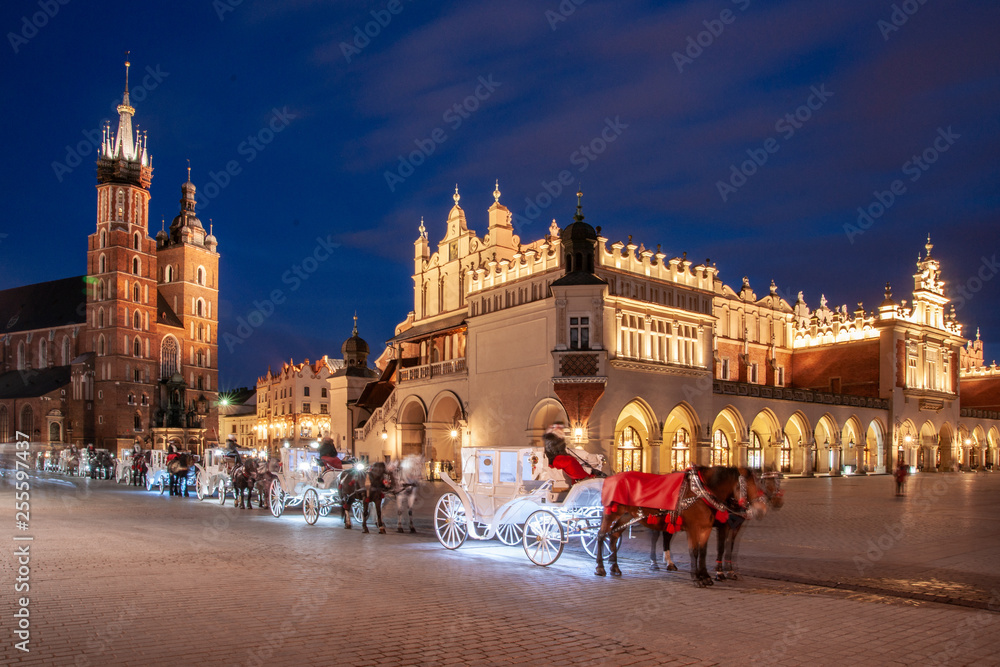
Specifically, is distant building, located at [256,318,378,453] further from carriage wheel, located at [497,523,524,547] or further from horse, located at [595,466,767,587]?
horse, located at [595,466,767,587]

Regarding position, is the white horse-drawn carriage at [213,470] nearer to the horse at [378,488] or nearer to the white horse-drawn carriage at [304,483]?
the white horse-drawn carriage at [304,483]

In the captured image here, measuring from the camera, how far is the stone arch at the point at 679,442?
114ft

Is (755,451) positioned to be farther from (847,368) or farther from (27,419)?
(27,419)

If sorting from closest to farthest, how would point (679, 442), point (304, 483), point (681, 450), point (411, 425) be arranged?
point (304, 483)
point (681, 450)
point (679, 442)
point (411, 425)

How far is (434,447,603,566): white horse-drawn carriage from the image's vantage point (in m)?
12.2

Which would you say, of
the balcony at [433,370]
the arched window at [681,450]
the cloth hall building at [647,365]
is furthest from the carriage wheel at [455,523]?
the balcony at [433,370]

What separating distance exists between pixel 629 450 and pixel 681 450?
8.07 ft

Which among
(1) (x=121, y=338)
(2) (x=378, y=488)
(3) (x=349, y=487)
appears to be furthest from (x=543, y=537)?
(1) (x=121, y=338)

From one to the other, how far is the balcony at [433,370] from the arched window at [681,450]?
32.8 ft

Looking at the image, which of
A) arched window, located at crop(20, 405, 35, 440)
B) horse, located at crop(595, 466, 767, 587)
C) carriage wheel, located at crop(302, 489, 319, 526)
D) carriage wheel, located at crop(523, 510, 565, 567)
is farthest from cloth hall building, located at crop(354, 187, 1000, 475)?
arched window, located at crop(20, 405, 35, 440)

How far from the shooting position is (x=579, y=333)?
103 ft

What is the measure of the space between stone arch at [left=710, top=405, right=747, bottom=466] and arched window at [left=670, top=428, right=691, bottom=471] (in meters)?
2.22

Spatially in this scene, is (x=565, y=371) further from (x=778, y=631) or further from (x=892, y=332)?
(x=892, y=332)

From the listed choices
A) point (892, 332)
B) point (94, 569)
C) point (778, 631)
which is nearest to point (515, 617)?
point (778, 631)
